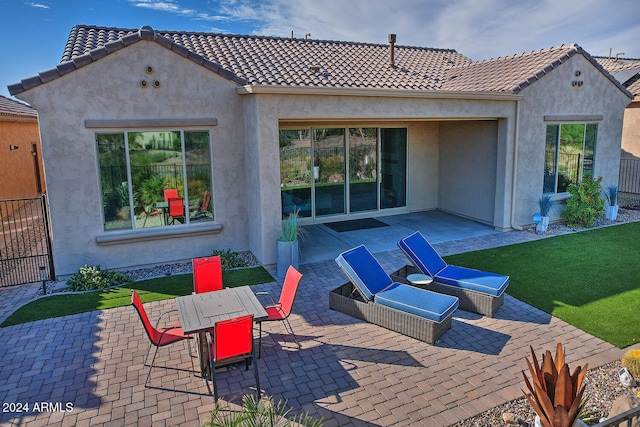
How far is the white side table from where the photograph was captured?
28.7 feet

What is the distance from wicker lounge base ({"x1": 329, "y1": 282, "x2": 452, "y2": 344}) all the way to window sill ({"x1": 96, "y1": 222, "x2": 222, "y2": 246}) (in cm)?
440

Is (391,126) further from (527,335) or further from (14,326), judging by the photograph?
(14,326)

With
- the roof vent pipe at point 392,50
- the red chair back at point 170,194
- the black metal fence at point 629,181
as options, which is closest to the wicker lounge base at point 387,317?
the red chair back at point 170,194

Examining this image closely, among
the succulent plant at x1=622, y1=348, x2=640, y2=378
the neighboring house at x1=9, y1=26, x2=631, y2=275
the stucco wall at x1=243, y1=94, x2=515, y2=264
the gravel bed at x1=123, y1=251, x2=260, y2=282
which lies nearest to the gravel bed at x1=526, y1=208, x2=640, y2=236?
the neighboring house at x1=9, y1=26, x2=631, y2=275

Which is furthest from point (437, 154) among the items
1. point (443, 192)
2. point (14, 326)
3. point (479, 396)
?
point (14, 326)

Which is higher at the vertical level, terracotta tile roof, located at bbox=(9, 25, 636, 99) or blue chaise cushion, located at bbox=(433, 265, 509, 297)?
terracotta tile roof, located at bbox=(9, 25, 636, 99)

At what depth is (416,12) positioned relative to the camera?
63.4 feet

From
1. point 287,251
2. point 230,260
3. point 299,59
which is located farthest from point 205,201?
point 299,59

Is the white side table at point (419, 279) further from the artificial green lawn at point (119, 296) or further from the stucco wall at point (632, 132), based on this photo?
the stucco wall at point (632, 132)

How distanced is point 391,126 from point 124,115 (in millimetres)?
8935

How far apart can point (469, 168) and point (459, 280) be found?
24.9ft

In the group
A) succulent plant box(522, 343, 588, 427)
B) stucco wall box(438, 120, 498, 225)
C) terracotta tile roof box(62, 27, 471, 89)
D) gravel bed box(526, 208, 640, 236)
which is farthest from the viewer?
stucco wall box(438, 120, 498, 225)

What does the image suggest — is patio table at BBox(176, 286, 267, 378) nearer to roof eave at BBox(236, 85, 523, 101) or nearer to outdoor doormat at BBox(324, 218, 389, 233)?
roof eave at BBox(236, 85, 523, 101)

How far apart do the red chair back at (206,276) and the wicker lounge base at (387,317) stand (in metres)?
2.23
